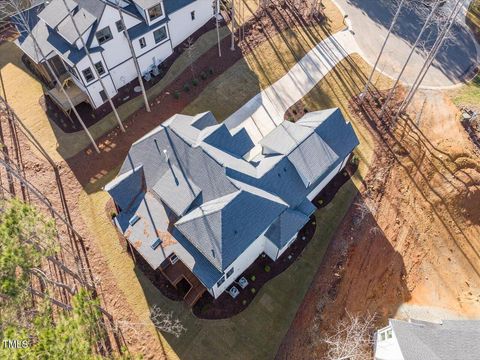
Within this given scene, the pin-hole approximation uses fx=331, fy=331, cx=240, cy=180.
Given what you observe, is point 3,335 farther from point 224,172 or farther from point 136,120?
point 136,120

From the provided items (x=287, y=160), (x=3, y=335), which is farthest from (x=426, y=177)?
(x=3, y=335)

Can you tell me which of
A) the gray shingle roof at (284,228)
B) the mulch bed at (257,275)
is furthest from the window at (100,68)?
the mulch bed at (257,275)

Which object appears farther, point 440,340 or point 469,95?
point 469,95

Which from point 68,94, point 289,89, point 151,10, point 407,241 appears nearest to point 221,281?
point 407,241

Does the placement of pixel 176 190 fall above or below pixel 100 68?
below

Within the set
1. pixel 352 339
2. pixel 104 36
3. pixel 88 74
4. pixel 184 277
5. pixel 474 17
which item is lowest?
pixel 352 339

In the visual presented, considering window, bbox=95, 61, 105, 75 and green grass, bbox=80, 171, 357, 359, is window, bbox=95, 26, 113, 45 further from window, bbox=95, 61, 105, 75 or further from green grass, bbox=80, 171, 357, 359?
green grass, bbox=80, 171, 357, 359

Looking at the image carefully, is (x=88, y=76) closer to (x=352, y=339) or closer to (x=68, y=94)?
(x=68, y=94)

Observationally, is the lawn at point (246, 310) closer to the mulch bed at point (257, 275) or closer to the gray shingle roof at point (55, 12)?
the mulch bed at point (257, 275)
